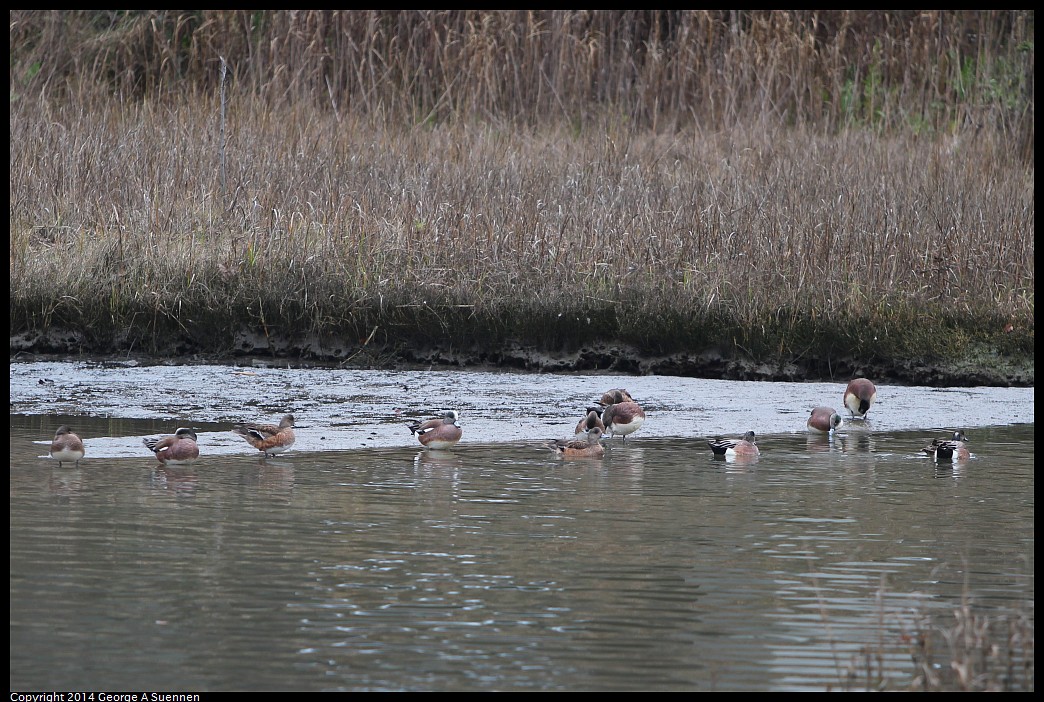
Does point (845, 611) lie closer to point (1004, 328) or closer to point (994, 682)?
point (994, 682)

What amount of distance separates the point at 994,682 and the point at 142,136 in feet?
35.8

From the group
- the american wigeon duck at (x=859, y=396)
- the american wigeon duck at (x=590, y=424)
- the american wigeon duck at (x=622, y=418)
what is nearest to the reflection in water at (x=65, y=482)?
the american wigeon duck at (x=590, y=424)

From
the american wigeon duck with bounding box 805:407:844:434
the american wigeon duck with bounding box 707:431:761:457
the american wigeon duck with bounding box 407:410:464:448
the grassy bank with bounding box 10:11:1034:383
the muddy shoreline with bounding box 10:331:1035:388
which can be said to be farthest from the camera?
the grassy bank with bounding box 10:11:1034:383

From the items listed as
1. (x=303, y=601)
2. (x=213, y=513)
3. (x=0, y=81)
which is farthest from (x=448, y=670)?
(x=0, y=81)

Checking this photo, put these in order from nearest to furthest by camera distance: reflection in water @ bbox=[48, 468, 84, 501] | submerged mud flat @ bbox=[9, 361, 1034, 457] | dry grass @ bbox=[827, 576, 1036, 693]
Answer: dry grass @ bbox=[827, 576, 1036, 693]
reflection in water @ bbox=[48, 468, 84, 501]
submerged mud flat @ bbox=[9, 361, 1034, 457]

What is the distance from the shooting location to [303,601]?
16.5 feet

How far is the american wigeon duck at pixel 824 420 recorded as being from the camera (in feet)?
29.6

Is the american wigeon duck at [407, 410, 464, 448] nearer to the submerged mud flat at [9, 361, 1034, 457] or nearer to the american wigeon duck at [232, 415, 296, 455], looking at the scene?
the submerged mud flat at [9, 361, 1034, 457]

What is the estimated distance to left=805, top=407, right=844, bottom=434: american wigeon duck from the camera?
29.6 feet

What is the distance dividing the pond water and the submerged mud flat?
0.04 m

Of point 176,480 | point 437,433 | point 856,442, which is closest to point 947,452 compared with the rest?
point 856,442

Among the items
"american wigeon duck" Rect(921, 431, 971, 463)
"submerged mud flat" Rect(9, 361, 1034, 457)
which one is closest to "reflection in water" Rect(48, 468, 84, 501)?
"submerged mud flat" Rect(9, 361, 1034, 457)

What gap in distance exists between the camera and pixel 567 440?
8359mm

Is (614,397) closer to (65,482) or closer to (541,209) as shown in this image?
(541,209)
